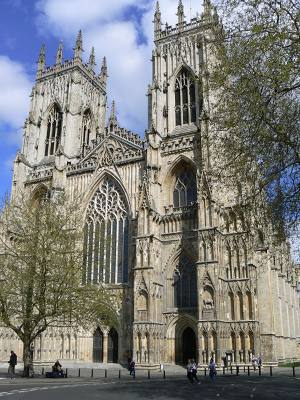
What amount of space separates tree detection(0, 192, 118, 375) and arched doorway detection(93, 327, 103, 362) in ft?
26.6

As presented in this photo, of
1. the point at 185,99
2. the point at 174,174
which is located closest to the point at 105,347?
the point at 174,174

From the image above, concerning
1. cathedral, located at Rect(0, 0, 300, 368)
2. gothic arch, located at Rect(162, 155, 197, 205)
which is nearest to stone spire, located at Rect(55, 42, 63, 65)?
cathedral, located at Rect(0, 0, 300, 368)

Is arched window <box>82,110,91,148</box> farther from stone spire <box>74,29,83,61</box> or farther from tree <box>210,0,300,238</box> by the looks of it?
tree <box>210,0,300,238</box>

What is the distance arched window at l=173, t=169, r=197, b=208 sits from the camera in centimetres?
3425

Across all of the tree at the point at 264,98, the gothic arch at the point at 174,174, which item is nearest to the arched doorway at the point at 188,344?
the gothic arch at the point at 174,174

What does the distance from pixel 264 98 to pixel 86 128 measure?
Answer: 118ft

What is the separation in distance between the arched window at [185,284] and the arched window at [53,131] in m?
19.2

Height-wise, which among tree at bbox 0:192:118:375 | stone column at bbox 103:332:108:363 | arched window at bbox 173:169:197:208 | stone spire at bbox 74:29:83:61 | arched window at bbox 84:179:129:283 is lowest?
stone column at bbox 103:332:108:363

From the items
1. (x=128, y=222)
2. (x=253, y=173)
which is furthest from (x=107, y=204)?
(x=253, y=173)

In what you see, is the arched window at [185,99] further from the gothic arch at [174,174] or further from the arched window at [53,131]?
the arched window at [53,131]

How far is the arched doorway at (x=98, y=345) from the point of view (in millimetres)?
33406

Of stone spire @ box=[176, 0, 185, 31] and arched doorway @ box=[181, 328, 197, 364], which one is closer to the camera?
arched doorway @ box=[181, 328, 197, 364]

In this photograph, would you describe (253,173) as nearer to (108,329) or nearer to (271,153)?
(271,153)

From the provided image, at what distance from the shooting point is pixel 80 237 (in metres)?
26.6
